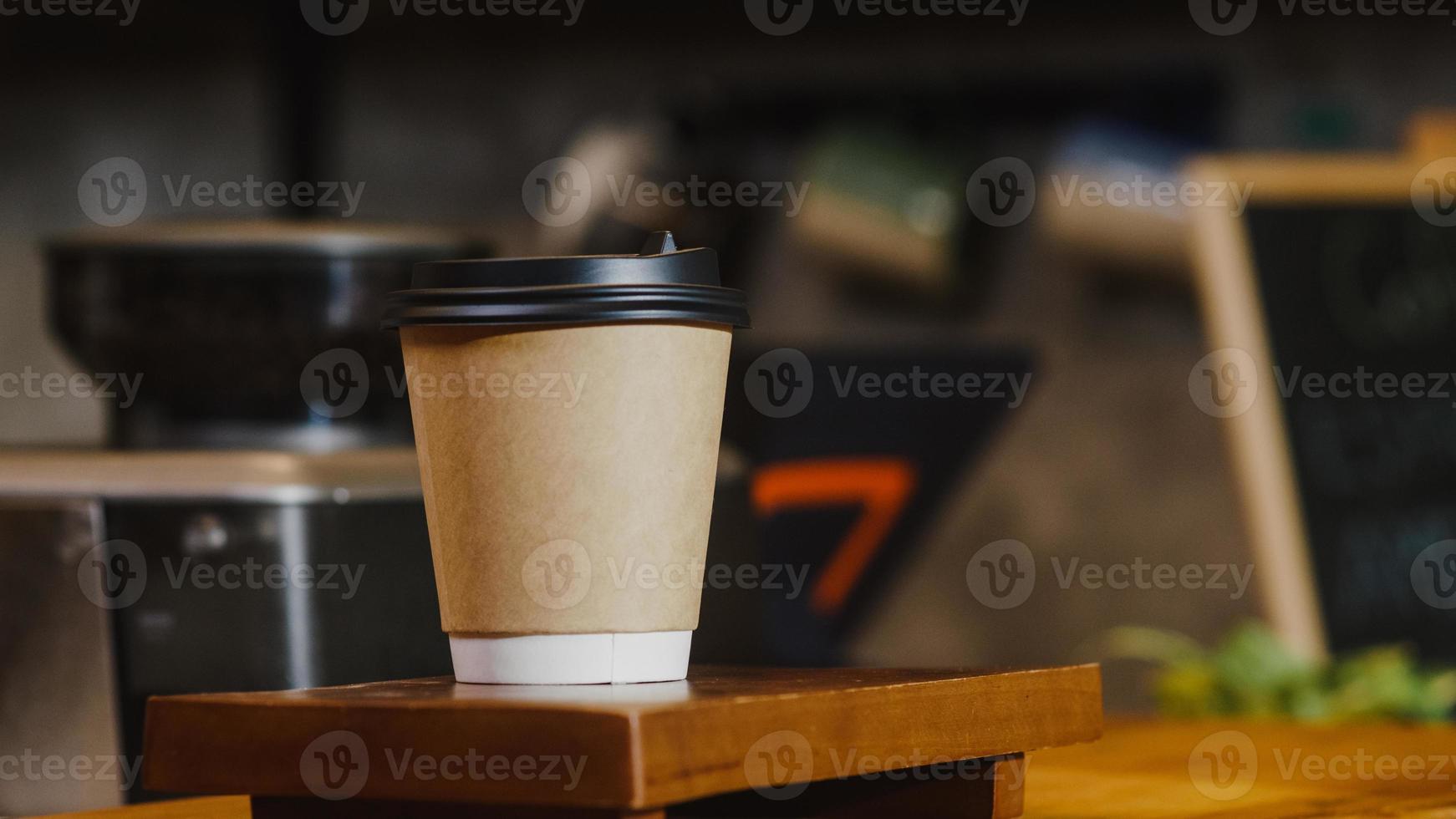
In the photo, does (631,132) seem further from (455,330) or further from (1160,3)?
(455,330)

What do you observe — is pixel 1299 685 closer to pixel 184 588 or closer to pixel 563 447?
pixel 184 588

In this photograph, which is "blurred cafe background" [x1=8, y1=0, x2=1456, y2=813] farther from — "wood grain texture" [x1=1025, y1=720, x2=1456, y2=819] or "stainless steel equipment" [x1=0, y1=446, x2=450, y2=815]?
"stainless steel equipment" [x1=0, y1=446, x2=450, y2=815]

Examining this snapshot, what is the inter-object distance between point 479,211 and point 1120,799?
3.05 meters

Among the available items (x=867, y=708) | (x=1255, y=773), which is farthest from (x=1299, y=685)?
(x=867, y=708)

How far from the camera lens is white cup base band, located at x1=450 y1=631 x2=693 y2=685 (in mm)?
629

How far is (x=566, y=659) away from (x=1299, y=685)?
63.9 inches

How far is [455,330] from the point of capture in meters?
0.64

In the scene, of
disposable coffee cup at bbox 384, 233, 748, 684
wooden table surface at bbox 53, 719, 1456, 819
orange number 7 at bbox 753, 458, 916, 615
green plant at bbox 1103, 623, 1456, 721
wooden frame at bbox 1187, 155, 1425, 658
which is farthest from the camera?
orange number 7 at bbox 753, 458, 916, 615

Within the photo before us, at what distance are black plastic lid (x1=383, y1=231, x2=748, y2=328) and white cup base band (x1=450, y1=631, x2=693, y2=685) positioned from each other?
13cm

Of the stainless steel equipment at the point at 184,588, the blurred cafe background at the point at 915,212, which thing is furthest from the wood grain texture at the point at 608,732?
the blurred cafe background at the point at 915,212

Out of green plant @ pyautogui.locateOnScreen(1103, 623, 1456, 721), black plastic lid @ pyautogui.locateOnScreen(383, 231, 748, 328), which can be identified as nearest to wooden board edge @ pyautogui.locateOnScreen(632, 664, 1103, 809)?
black plastic lid @ pyautogui.locateOnScreen(383, 231, 748, 328)

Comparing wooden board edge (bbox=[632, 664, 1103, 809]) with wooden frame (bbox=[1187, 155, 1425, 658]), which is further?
wooden frame (bbox=[1187, 155, 1425, 658])

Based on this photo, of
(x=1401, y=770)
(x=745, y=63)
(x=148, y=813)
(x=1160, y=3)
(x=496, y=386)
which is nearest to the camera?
(x=496, y=386)

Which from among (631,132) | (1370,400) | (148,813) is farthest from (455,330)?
(631,132)
